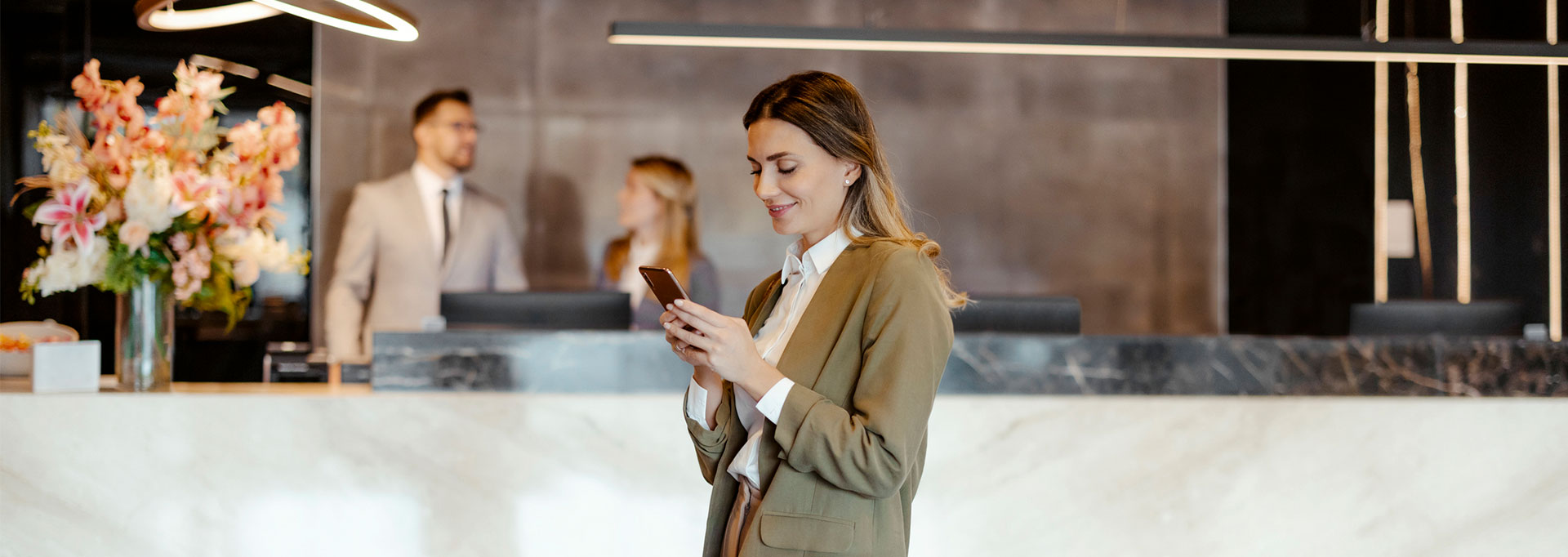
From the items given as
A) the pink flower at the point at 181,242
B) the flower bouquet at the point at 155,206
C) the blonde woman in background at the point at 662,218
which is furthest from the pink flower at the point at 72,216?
the blonde woman in background at the point at 662,218

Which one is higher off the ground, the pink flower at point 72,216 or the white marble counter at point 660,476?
the pink flower at point 72,216

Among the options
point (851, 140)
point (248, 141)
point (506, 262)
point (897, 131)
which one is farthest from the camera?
point (897, 131)

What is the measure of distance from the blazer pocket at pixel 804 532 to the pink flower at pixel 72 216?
174 centimetres

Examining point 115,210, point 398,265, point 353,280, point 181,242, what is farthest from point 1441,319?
point 353,280

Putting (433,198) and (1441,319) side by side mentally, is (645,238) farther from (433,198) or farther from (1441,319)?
(1441,319)

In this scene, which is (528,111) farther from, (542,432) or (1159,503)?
(1159,503)

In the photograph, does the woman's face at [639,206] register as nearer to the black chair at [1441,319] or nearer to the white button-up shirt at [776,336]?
the black chair at [1441,319]

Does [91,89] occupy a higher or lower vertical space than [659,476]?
higher

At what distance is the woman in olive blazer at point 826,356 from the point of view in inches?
45.1

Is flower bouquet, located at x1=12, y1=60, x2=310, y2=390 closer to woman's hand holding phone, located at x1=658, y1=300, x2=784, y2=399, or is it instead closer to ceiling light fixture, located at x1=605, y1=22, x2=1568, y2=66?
ceiling light fixture, located at x1=605, y1=22, x2=1568, y2=66

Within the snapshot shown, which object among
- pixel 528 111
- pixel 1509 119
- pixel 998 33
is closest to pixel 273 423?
pixel 998 33

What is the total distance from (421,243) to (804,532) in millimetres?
4378

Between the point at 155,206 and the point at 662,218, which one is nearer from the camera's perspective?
the point at 155,206

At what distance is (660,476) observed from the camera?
2.16 m
